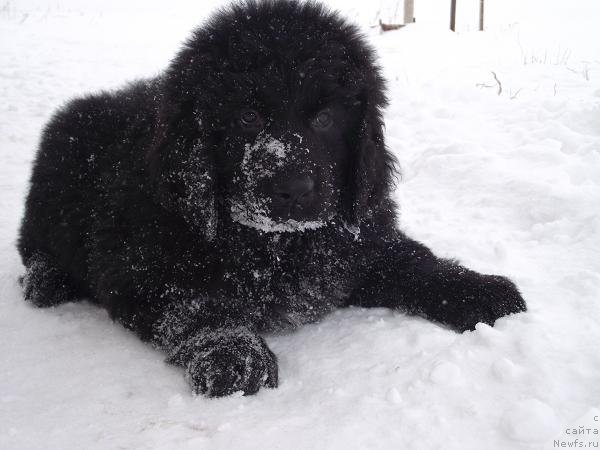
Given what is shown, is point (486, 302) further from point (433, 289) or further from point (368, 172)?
point (368, 172)

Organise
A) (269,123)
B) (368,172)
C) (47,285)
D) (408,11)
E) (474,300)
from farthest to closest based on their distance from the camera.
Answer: (408,11) → (47,285) → (368,172) → (474,300) → (269,123)

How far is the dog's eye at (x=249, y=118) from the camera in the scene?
2.33m

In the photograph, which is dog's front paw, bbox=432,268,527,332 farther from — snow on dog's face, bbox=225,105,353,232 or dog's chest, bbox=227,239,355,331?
snow on dog's face, bbox=225,105,353,232

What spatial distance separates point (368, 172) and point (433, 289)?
638 millimetres

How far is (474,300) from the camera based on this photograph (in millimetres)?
2436

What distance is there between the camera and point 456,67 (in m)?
7.99

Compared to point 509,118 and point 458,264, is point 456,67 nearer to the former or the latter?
point 509,118

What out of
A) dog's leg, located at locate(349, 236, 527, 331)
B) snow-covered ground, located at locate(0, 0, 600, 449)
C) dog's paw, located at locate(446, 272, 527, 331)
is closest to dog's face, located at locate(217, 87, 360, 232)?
dog's leg, located at locate(349, 236, 527, 331)

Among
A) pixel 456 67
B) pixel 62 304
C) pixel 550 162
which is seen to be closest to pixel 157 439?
pixel 62 304

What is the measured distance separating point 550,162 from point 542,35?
8.08 meters

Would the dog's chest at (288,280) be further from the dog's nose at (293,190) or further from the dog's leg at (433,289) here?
the dog's nose at (293,190)

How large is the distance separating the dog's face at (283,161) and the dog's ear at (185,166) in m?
0.08

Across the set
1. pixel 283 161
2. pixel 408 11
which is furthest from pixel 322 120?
pixel 408 11

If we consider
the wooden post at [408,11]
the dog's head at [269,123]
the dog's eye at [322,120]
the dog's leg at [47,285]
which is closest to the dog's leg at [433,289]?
the dog's head at [269,123]
